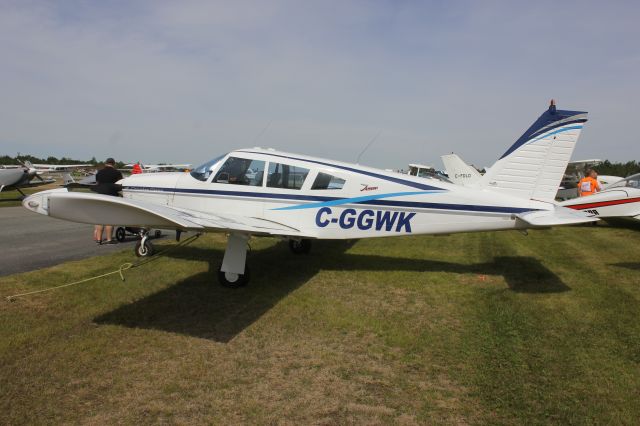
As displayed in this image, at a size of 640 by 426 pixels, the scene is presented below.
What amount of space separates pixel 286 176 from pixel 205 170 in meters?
1.53

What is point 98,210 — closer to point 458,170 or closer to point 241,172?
point 241,172

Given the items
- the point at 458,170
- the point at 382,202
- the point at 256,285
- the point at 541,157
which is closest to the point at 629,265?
the point at 541,157

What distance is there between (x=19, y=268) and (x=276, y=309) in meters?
4.95

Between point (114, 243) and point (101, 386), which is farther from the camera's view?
point (114, 243)

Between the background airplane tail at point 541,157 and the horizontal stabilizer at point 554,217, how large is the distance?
1.28 ft

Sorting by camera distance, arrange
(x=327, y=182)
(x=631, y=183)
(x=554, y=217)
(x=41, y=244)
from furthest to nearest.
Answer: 1. (x=631, y=183)
2. (x=41, y=244)
3. (x=327, y=182)
4. (x=554, y=217)

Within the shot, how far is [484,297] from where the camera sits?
18.9 ft

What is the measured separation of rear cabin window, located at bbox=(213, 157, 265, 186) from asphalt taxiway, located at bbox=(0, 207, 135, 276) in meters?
3.65

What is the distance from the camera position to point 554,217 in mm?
5703

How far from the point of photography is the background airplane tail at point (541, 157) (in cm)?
620

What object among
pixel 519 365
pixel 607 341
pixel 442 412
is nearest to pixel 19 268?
pixel 442 412

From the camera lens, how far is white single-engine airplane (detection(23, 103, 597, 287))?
619cm

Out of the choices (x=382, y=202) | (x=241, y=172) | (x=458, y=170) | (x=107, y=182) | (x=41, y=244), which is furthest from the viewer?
(x=458, y=170)

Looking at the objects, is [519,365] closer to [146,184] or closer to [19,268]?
[146,184]
